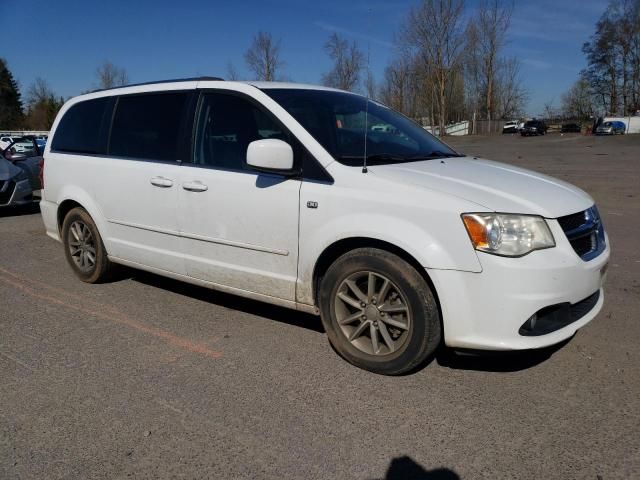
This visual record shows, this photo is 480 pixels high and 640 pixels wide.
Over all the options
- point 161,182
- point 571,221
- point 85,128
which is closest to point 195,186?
point 161,182

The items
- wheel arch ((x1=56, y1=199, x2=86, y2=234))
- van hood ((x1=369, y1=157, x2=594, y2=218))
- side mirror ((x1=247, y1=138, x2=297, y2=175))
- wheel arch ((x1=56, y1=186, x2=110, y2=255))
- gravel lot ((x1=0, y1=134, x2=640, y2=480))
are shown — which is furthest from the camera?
wheel arch ((x1=56, y1=199, x2=86, y2=234))

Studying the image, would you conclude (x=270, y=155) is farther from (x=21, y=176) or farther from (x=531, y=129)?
(x=531, y=129)

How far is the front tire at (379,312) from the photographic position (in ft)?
10.3

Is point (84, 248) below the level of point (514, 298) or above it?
below

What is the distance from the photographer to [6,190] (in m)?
10.2

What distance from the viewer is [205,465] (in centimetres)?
252

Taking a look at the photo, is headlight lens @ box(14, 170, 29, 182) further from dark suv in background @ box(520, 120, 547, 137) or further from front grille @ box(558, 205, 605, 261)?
dark suv in background @ box(520, 120, 547, 137)

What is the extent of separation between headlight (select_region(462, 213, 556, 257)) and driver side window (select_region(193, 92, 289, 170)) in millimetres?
1539

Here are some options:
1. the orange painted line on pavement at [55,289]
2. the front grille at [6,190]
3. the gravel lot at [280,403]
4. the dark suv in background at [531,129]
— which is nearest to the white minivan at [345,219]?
the gravel lot at [280,403]

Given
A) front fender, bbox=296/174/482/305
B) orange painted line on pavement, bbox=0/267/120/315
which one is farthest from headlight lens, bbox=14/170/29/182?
front fender, bbox=296/174/482/305

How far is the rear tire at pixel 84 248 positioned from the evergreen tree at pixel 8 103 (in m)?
85.2

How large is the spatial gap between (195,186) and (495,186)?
2142 millimetres

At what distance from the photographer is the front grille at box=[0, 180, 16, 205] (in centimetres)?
1016

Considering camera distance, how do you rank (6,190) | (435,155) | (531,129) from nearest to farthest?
(435,155) → (6,190) → (531,129)
